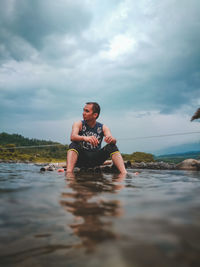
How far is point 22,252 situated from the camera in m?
0.71

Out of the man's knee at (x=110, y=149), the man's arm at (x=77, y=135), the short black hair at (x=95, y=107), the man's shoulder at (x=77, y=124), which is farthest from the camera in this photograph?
the short black hair at (x=95, y=107)

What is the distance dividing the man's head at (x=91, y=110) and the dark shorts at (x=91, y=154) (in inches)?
34.4

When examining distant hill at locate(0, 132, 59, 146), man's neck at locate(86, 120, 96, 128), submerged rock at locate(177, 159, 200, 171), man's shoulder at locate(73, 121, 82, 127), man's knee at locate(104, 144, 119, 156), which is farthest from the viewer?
distant hill at locate(0, 132, 59, 146)

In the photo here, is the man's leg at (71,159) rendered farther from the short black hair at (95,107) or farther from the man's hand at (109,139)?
the short black hair at (95,107)

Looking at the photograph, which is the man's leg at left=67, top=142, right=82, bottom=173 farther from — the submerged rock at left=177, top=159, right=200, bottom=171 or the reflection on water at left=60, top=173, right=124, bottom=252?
the submerged rock at left=177, top=159, right=200, bottom=171

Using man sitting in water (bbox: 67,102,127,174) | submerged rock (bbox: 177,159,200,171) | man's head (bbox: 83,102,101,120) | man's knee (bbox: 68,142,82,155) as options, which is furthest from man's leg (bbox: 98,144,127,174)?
submerged rock (bbox: 177,159,200,171)

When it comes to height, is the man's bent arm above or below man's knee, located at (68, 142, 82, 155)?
above

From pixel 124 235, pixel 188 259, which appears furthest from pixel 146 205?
pixel 188 259

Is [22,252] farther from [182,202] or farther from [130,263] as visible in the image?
[182,202]

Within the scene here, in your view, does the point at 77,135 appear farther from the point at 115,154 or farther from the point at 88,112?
the point at 115,154

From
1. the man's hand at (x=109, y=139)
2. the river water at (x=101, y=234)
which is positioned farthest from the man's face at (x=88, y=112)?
the river water at (x=101, y=234)

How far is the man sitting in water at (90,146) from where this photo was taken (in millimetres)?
4660

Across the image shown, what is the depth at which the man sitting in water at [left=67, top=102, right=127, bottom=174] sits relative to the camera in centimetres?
466

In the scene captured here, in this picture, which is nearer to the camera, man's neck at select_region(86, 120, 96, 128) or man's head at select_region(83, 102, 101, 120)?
man's head at select_region(83, 102, 101, 120)
